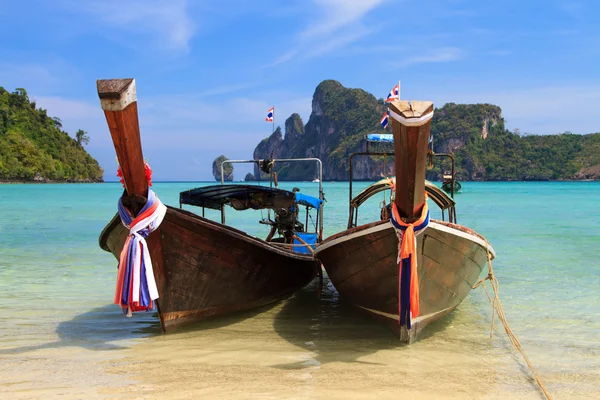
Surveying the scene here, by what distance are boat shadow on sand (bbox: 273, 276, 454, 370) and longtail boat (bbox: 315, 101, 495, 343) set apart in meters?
0.27

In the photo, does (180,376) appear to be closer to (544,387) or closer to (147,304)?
(147,304)

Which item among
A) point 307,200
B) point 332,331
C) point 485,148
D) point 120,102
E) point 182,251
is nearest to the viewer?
point 120,102

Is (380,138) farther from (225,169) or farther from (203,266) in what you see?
(225,169)

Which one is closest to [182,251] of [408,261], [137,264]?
[137,264]

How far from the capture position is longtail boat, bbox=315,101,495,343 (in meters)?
4.63

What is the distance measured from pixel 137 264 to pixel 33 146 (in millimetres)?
89828

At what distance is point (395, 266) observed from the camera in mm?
5406

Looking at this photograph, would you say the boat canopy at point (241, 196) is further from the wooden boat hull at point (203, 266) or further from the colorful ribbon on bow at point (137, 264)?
the colorful ribbon on bow at point (137, 264)

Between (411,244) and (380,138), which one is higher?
(380,138)

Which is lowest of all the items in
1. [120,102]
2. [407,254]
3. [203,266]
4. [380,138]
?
[203,266]

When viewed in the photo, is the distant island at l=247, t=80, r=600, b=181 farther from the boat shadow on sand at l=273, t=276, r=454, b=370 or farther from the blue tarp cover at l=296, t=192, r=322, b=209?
the boat shadow on sand at l=273, t=276, r=454, b=370

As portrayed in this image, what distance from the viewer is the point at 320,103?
154 meters

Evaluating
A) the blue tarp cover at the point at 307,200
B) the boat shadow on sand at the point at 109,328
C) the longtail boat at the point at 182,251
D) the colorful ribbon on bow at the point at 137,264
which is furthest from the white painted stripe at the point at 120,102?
A: the blue tarp cover at the point at 307,200

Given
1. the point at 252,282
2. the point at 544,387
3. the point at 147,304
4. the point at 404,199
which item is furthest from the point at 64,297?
the point at 544,387
